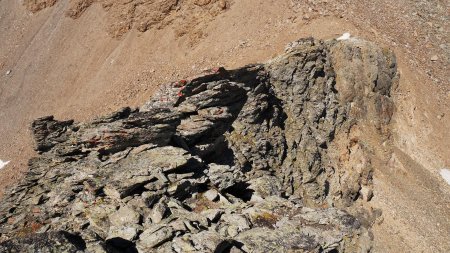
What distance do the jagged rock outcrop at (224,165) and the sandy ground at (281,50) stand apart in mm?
2361

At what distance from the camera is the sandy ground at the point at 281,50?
121 feet

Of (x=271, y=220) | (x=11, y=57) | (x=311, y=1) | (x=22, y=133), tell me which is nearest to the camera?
(x=271, y=220)

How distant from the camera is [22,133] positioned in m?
44.1

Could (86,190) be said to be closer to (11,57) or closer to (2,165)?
(2,165)

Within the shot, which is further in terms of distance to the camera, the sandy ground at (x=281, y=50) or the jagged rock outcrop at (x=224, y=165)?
the sandy ground at (x=281, y=50)

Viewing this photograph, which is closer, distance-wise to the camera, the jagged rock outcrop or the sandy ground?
the jagged rock outcrop

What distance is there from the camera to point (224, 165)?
91.7ft

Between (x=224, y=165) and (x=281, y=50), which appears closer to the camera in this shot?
(x=224, y=165)

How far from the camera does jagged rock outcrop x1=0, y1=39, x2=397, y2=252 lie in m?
19.9

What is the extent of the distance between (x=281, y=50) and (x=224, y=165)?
13.8m

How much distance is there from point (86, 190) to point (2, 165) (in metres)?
23.7

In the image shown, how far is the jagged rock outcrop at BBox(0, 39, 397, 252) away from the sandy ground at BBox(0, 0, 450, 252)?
236cm

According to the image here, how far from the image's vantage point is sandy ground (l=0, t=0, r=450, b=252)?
36.9m

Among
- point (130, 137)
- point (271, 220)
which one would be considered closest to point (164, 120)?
point (130, 137)
